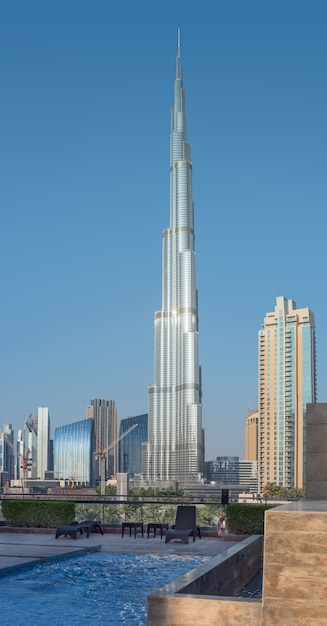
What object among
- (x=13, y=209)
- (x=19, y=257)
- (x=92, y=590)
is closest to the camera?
(x=92, y=590)

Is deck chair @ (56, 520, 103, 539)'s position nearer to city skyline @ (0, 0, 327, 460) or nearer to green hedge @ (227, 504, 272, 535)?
green hedge @ (227, 504, 272, 535)

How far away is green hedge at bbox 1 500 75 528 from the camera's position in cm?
1878

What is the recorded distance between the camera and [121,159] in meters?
81.8

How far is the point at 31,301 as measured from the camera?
294 feet

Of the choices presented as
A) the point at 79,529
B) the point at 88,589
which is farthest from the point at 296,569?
the point at 79,529

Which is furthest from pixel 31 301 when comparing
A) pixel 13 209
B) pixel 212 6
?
pixel 212 6

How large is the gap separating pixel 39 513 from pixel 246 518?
18.1 feet

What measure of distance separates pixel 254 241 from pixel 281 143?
12553 millimetres

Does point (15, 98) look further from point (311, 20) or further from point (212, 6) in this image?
point (311, 20)

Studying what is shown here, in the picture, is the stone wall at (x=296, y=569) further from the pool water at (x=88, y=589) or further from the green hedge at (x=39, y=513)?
the green hedge at (x=39, y=513)

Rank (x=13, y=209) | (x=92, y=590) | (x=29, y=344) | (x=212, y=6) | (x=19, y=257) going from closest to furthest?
(x=92, y=590), (x=212, y=6), (x=13, y=209), (x=19, y=257), (x=29, y=344)

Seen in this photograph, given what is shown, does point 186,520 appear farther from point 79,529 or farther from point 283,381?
point 283,381


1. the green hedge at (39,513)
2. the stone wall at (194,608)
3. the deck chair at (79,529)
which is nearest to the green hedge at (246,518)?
the deck chair at (79,529)

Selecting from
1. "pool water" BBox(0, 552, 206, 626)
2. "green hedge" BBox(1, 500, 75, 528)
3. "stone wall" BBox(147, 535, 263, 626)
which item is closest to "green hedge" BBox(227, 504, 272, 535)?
"pool water" BBox(0, 552, 206, 626)
